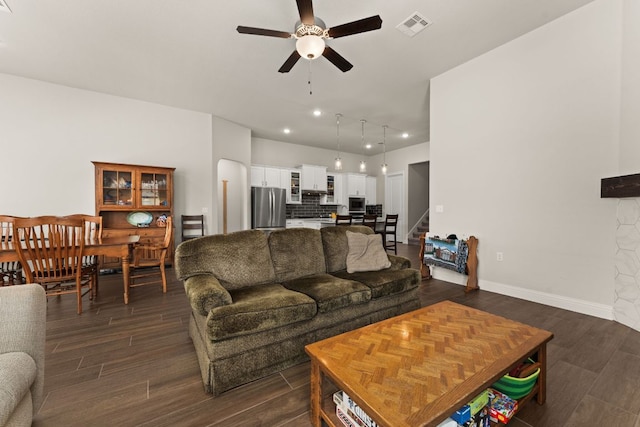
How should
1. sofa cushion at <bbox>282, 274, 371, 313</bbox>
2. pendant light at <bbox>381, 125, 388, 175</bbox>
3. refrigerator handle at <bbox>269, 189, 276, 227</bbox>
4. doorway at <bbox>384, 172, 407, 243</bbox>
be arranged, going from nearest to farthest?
sofa cushion at <bbox>282, 274, 371, 313</bbox>
pendant light at <bbox>381, 125, 388, 175</bbox>
refrigerator handle at <bbox>269, 189, 276, 227</bbox>
doorway at <bbox>384, 172, 407, 243</bbox>

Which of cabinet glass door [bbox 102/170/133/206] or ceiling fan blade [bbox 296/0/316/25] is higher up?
ceiling fan blade [bbox 296/0/316/25]

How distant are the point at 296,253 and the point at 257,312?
0.90m

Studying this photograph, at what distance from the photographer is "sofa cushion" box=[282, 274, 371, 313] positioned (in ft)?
6.33

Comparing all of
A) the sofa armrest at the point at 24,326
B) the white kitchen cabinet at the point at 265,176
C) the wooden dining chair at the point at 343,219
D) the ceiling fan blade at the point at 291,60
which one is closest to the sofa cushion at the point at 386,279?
the sofa armrest at the point at 24,326

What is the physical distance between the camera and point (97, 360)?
1.85m

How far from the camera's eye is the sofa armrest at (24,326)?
3.49ft

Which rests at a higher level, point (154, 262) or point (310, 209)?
point (310, 209)

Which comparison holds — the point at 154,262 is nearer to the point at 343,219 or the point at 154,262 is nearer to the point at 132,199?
the point at 132,199

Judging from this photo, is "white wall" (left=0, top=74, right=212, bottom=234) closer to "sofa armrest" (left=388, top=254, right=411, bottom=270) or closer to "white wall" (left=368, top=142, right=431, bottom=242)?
"sofa armrest" (left=388, top=254, right=411, bottom=270)

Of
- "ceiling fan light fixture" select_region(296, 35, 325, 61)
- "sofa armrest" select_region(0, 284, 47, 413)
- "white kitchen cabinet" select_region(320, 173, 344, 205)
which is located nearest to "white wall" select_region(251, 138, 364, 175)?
"white kitchen cabinet" select_region(320, 173, 344, 205)

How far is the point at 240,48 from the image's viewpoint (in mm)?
3115

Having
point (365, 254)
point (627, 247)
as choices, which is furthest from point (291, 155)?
point (627, 247)

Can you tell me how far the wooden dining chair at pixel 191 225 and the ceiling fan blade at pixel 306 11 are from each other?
3996 mm

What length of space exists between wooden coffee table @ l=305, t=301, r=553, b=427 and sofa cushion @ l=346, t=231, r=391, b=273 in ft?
3.25
